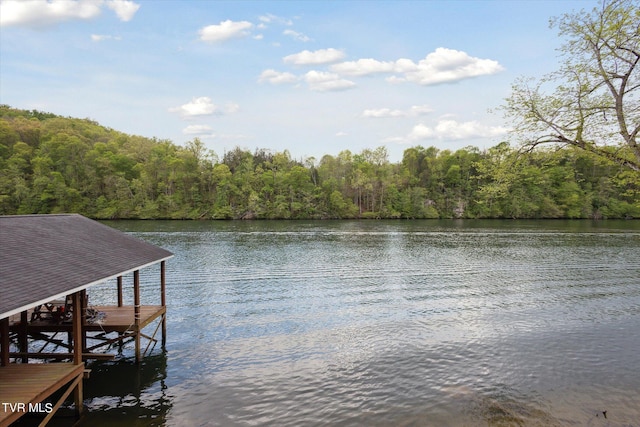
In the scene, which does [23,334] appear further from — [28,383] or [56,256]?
[28,383]

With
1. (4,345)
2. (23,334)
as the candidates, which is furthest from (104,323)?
(4,345)

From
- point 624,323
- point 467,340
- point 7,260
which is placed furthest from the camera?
point 624,323

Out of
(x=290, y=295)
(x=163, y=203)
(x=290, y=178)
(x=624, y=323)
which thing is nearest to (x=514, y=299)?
(x=624, y=323)

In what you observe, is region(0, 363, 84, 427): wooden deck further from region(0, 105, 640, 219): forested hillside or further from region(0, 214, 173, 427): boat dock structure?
region(0, 105, 640, 219): forested hillside

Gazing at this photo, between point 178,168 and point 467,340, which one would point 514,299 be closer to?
point 467,340

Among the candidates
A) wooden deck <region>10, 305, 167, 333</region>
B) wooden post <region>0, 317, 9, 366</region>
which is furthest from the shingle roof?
wooden deck <region>10, 305, 167, 333</region>

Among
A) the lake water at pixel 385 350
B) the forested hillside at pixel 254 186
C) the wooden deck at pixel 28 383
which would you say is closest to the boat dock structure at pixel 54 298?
the wooden deck at pixel 28 383

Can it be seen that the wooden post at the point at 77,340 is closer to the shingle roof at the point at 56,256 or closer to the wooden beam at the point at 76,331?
the wooden beam at the point at 76,331

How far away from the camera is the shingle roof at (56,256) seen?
771 centimetres

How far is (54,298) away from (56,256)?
8.42 ft

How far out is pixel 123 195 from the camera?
86.8 metres

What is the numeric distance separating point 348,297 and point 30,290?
16.6 m

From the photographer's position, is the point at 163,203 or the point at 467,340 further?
the point at 163,203

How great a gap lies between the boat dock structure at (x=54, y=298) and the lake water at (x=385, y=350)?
1.41m
